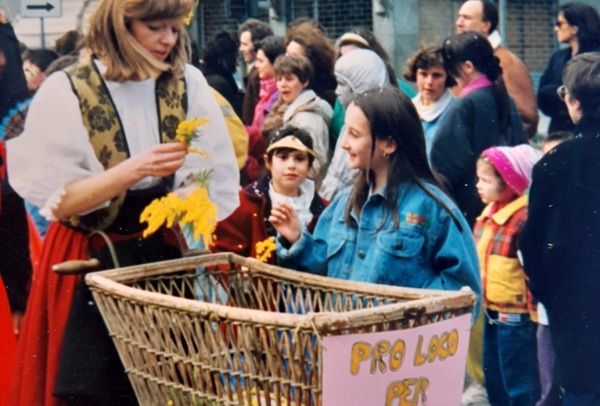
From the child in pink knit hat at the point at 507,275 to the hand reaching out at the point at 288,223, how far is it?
1178mm

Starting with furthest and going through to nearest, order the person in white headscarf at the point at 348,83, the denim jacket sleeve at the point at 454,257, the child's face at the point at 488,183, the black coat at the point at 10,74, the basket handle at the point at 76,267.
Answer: the child's face at the point at 488,183 < the person in white headscarf at the point at 348,83 < the black coat at the point at 10,74 < the denim jacket sleeve at the point at 454,257 < the basket handle at the point at 76,267

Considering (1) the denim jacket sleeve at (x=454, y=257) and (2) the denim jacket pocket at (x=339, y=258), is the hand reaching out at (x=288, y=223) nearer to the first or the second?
(2) the denim jacket pocket at (x=339, y=258)

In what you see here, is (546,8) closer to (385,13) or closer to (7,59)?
(385,13)

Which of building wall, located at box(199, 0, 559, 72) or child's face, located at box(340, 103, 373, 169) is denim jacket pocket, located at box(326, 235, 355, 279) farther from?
building wall, located at box(199, 0, 559, 72)

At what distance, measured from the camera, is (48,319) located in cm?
418

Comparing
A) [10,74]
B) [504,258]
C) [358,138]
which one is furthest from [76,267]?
[504,258]

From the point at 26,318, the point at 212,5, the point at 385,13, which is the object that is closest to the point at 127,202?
the point at 26,318

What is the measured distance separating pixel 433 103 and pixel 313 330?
246cm

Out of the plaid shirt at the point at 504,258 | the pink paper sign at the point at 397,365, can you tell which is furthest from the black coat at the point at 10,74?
the pink paper sign at the point at 397,365

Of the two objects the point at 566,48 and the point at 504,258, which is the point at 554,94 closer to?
the point at 566,48

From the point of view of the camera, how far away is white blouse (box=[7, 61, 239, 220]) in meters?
4.12

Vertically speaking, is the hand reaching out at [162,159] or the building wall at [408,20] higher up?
the building wall at [408,20]

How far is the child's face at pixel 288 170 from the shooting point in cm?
481

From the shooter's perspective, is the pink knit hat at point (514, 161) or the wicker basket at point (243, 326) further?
the pink knit hat at point (514, 161)
